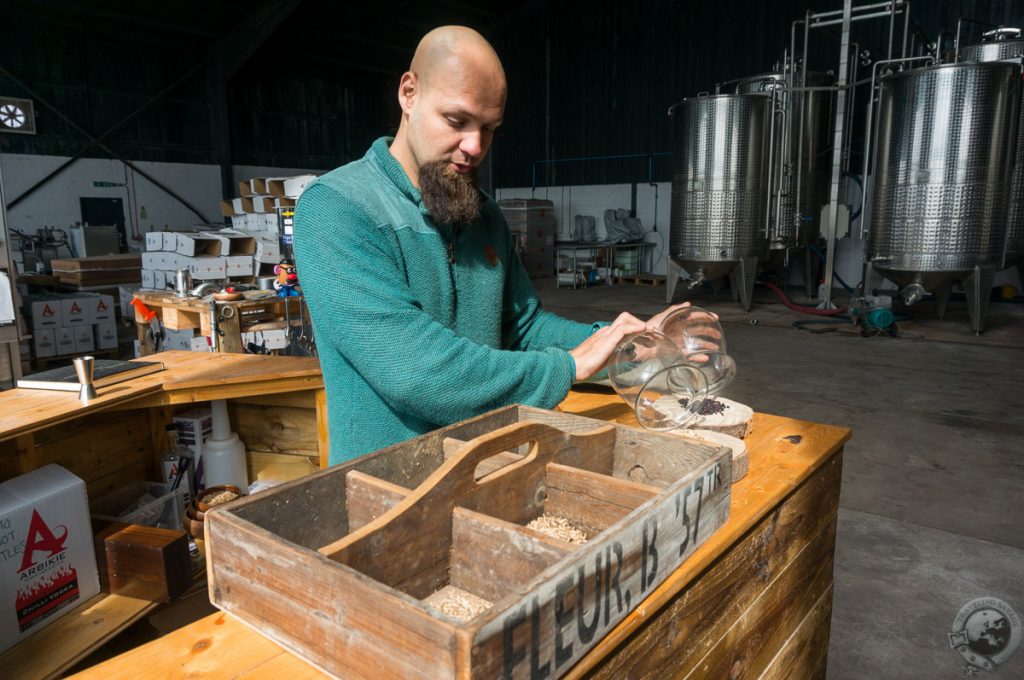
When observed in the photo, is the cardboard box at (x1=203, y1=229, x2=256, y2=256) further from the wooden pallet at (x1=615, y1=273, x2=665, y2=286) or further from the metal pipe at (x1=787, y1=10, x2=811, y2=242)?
the wooden pallet at (x1=615, y1=273, x2=665, y2=286)

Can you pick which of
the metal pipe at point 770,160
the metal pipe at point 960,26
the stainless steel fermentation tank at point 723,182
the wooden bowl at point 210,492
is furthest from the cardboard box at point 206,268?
the metal pipe at point 960,26

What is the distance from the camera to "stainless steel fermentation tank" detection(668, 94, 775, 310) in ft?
29.8

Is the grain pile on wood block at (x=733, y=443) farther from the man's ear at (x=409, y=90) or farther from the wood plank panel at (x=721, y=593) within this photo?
the man's ear at (x=409, y=90)

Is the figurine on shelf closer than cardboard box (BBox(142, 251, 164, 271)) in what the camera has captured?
Yes

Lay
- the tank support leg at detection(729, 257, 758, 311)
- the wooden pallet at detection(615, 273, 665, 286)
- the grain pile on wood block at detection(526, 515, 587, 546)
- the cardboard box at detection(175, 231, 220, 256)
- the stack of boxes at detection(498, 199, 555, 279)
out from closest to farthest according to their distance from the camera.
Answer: the grain pile on wood block at detection(526, 515, 587, 546)
the cardboard box at detection(175, 231, 220, 256)
the tank support leg at detection(729, 257, 758, 311)
the wooden pallet at detection(615, 273, 665, 286)
the stack of boxes at detection(498, 199, 555, 279)

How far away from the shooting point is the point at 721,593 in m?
1.20

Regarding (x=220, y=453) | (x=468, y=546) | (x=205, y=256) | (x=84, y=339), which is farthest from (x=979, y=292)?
(x=84, y=339)

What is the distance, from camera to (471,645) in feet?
2.02

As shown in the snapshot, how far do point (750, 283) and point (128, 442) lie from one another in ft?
27.2

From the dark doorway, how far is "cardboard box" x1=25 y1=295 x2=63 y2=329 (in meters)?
6.26

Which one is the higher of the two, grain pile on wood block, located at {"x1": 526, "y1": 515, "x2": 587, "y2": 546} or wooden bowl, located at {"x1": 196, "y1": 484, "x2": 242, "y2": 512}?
grain pile on wood block, located at {"x1": 526, "y1": 515, "x2": 587, "y2": 546}

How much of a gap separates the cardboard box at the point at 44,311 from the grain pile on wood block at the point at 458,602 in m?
7.49

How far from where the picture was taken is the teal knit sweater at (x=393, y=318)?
1332 millimetres

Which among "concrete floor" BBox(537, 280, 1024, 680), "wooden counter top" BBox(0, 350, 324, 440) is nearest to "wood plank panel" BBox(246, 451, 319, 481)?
"wooden counter top" BBox(0, 350, 324, 440)
